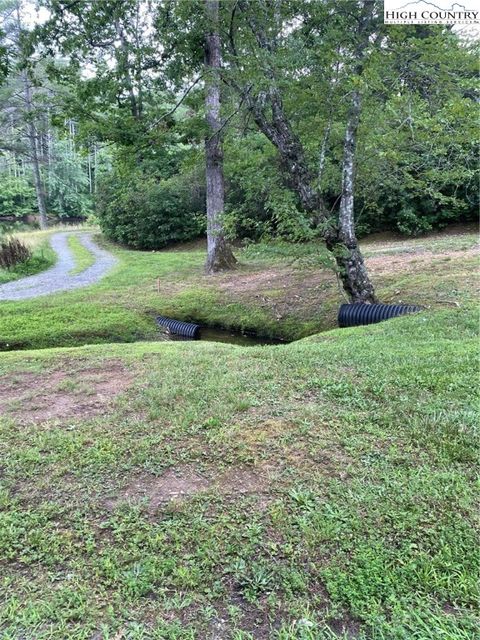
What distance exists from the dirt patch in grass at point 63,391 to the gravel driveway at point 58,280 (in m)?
5.60

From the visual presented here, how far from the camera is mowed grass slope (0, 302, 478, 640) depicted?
4.62 ft

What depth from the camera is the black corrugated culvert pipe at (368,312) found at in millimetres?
5368

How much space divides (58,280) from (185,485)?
383 inches

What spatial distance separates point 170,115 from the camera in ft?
21.9

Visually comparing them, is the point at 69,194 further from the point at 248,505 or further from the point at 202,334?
the point at 248,505

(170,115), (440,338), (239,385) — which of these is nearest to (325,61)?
Result: (170,115)

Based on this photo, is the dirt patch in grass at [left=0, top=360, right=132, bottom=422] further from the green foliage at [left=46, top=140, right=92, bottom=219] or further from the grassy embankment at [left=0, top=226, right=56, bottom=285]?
the green foliage at [left=46, top=140, right=92, bottom=219]

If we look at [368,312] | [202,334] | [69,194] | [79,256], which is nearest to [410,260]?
[368,312]

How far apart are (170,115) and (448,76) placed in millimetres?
4017

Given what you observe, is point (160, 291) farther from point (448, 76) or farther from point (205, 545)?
point (205, 545)

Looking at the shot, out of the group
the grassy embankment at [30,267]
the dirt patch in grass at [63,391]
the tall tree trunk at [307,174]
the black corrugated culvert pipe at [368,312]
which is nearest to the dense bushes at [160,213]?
the grassy embankment at [30,267]

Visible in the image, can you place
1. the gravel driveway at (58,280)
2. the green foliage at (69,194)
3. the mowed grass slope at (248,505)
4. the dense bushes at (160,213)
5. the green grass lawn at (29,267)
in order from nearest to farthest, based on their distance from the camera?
the mowed grass slope at (248,505), the gravel driveway at (58,280), the green grass lawn at (29,267), the dense bushes at (160,213), the green foliage at (69,194)

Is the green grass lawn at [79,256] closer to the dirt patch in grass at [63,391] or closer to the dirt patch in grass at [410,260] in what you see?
the dirt patch in grass at [410,260]

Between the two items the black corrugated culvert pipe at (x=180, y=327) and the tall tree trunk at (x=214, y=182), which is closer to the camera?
the black corrugated culvert pipe at (x=180, y=327)
